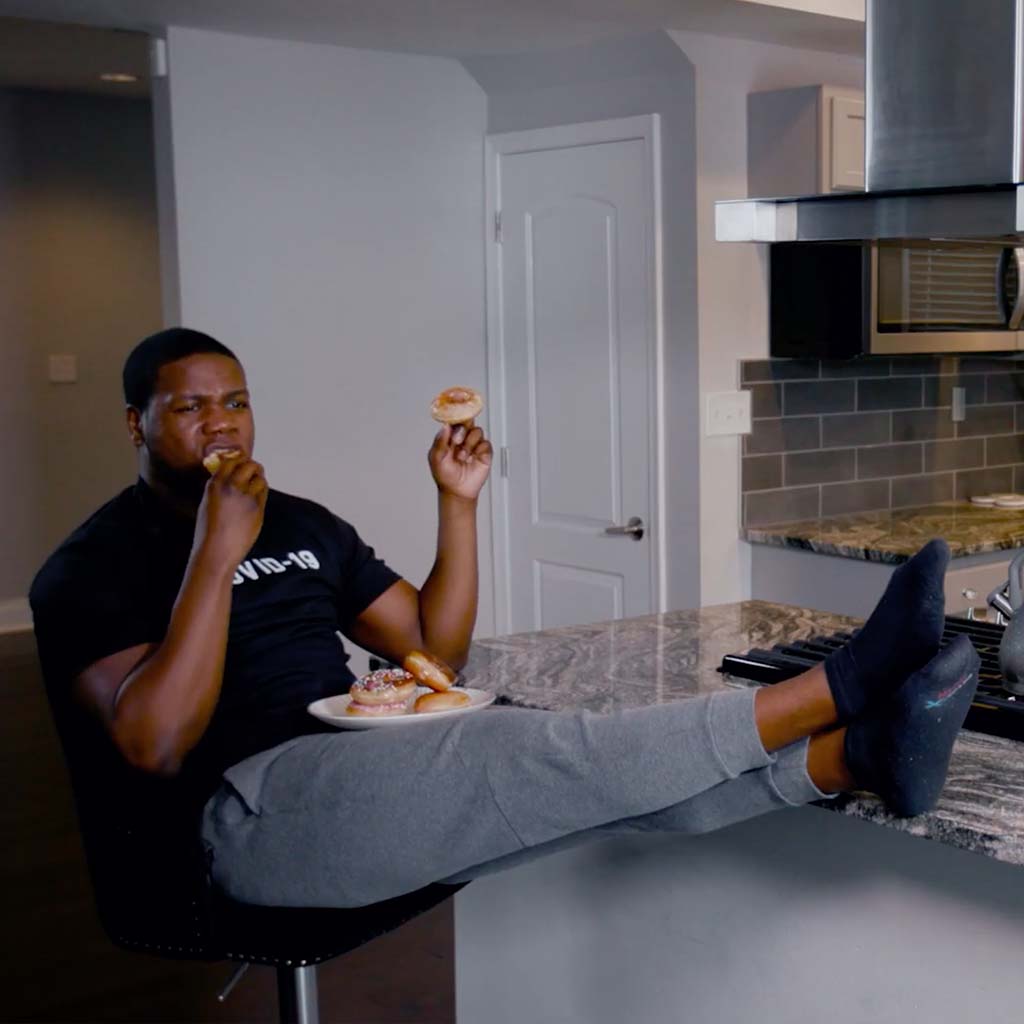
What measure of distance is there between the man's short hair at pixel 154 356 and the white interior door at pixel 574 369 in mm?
2160

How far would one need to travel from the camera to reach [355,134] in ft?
14.2

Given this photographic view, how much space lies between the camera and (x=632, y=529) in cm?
430

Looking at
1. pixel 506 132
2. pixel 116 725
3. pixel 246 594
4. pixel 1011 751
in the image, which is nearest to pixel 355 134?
pixel 506 132

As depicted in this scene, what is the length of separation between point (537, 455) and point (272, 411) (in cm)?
87

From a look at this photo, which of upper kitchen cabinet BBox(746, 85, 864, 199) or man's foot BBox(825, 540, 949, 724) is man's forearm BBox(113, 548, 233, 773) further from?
upper kitchen cabinet BBox(746, 85, 864, 199)

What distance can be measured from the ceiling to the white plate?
2.22 meters

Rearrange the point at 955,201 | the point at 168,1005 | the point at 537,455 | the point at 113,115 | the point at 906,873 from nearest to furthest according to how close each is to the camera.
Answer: the point at 906,873 → the point at 955,201 → the point at 168,1005 → the point at 537,455 → the point at 113,115

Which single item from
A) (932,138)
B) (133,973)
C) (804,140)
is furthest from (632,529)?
(932,138)

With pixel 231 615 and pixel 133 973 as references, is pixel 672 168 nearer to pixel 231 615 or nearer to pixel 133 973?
pixel 231 615

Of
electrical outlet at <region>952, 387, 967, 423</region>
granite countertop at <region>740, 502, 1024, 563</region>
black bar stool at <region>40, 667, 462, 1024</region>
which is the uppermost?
electrical outlet at <region>952, 387, 967, 423</region>

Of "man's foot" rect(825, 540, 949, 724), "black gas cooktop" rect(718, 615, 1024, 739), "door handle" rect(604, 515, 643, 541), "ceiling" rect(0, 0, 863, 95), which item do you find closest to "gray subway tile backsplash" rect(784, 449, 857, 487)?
"door handle" rect(604, 515, 643, 541)

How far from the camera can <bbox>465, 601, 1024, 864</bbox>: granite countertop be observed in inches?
62.3

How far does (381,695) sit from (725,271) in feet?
8.17

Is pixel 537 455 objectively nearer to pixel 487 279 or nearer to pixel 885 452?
pixel 487 279
